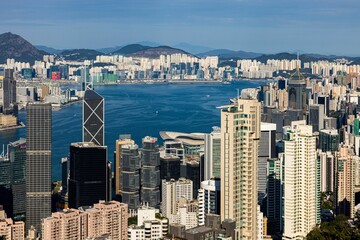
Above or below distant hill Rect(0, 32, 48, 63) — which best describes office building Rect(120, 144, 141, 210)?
below

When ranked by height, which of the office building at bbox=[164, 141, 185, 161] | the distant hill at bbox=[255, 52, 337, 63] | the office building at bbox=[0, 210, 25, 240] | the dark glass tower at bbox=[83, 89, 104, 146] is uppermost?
the distant hill at bbox=[255, 52, 337, 63]

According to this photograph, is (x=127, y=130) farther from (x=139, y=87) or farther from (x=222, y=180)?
(x=139, y=87)

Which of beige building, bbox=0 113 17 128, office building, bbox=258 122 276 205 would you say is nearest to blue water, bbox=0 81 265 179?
beige building, bbox=0 113 17 128

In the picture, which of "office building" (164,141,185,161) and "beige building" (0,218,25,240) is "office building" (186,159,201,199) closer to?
"office building" (164,141,185,161)

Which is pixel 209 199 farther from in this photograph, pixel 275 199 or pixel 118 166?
pixel 118 166

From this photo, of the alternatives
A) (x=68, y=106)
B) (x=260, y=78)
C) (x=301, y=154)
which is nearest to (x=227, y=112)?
(x=301, y=154)

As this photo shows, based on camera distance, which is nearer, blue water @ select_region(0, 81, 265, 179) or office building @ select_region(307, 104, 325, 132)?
blue water @ select_region(0, 81, 265, 179)

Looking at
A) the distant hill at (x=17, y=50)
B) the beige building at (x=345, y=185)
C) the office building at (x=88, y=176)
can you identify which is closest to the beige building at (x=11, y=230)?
the office building at (x=88, y=176)

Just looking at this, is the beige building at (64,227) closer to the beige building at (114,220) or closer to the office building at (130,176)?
the beige building at (114,220)
